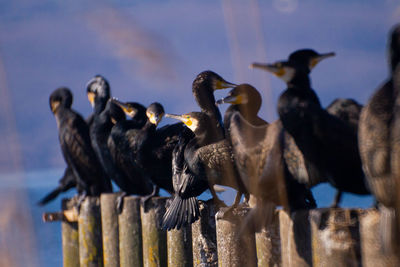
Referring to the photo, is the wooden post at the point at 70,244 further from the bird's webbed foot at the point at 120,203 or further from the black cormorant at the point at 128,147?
the bird's webbed foot at the point at 120,203

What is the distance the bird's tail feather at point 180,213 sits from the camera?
13.8ft

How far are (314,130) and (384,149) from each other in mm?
445

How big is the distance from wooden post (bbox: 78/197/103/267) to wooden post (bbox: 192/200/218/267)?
1849 mm

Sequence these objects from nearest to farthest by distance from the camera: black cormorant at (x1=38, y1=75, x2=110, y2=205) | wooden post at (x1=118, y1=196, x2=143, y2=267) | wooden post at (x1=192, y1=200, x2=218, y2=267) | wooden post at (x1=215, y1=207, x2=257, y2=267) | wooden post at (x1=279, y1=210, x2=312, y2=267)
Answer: wooden post at (x1=279, y1=210, x2=312, y2=267)
wooden post at (x1=215, y1=207, x2=257, y2=267)
wooden post at (x1=192, y1=200, x2=218, y2=267)
wooden post at (x1=118, y1=196, x2=143, y2=267)
black cormorant at (x1=38, y1=75, x2=110, y2=205)

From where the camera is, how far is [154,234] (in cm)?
468

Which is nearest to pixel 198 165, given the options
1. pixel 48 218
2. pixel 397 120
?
pixel 397 120

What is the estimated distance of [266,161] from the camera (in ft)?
10.2

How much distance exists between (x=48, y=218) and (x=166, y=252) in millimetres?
2339

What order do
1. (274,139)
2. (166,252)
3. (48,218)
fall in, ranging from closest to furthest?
(274,139), (166,252), (48,218)

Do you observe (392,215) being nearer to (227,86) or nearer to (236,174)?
(236,174)

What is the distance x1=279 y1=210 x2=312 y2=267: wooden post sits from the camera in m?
2.74

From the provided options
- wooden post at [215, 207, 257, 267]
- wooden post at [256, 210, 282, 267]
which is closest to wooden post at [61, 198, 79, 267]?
wooden post at [215, 207, 257, 267]

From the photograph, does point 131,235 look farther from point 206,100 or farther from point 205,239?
point 206,100

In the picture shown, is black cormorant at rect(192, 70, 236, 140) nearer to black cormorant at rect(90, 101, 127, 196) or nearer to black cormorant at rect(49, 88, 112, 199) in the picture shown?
black cormorant at rect(90, 101, 127, 196)
